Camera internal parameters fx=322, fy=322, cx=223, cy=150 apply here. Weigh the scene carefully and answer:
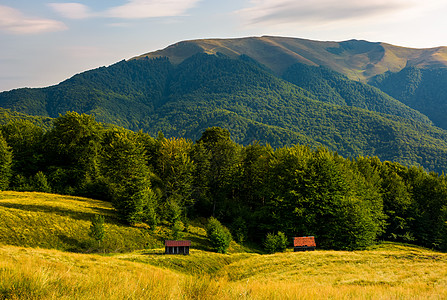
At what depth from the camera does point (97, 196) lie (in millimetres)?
71688

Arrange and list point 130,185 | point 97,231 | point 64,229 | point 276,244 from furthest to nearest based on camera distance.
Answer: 1. point 130,185
2. point 276,244
3. point 64,229
4. point 97,231

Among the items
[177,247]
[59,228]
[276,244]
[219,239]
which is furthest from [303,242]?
[59,228]

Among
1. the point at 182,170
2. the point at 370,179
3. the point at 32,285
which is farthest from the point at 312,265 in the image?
the point at 370,179

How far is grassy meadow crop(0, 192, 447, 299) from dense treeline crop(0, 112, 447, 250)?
6840mm

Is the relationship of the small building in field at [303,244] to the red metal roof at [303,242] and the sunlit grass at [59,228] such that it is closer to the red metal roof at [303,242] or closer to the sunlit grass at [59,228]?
the red metal roof at [303,242]

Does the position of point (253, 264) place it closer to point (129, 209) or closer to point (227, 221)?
point (129, 209)

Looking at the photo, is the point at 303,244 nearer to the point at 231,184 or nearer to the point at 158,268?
the point at 231,184

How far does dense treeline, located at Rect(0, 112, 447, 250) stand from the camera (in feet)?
190

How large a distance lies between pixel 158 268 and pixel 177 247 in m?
19.4

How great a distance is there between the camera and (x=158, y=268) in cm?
2512

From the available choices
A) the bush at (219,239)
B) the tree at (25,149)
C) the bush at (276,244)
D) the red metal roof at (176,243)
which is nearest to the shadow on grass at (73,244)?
the red metal roof at (176,243)

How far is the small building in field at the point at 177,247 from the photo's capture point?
43.5m

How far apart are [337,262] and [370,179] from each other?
4931 cm

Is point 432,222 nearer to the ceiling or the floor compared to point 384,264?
nearer to the floor
